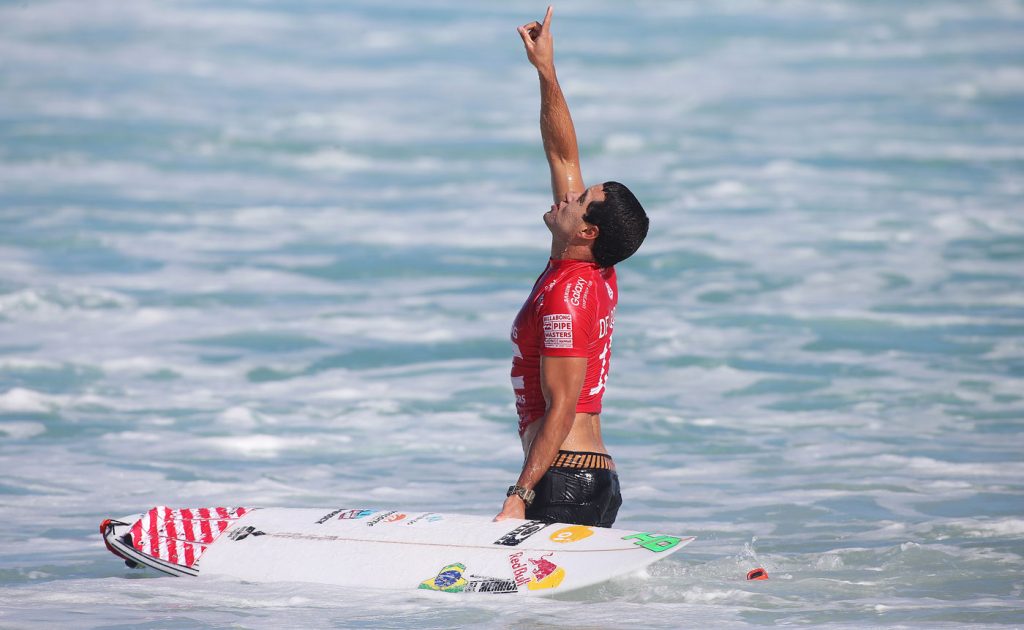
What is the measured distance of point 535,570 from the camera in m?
5.68

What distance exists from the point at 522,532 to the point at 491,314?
804 cm

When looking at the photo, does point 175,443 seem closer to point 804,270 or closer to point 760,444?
point 760,444

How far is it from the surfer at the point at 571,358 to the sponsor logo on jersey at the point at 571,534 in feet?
0.20

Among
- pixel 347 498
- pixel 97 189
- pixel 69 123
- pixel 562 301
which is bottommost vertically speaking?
pixel 347 498

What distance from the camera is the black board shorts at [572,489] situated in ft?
18.9

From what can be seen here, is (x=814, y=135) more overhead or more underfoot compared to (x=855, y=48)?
more underfoot

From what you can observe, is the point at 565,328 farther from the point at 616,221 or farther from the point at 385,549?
the point at 385,549

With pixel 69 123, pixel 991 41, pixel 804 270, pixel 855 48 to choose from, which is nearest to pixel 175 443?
pixel 804 270

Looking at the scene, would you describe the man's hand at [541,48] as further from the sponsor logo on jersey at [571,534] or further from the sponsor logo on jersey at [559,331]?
the sponsor logo on jersey at [571,534]

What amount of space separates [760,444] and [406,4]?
29.1 meters

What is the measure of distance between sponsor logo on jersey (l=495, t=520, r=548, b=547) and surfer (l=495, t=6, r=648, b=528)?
0.17 feet

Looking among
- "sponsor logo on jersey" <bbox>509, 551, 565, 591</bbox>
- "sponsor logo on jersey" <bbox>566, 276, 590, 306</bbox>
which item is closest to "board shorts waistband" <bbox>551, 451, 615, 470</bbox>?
"sponsor logo on jersey" <bbox>509, 551, 565, 591</bbox>

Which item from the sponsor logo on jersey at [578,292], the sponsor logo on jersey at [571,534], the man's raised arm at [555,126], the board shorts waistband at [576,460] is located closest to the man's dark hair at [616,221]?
the sponsor logo on jersey at [578,292]

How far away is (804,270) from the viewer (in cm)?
1523
